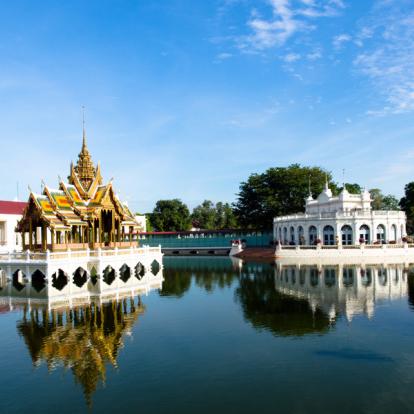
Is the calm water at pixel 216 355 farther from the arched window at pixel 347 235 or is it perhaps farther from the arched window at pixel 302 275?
the arched window at pixel 347 235

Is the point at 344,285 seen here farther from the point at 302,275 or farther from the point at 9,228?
the point at 9,228

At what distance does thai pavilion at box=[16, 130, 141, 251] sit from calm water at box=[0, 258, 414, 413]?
948 centimetres

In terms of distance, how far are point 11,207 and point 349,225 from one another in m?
43.7

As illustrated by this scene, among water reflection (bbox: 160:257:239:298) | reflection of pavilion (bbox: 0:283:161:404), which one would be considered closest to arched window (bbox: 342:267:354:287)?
water reflection (bbox: 160:257:239:298)

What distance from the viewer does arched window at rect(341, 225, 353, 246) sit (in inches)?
2256

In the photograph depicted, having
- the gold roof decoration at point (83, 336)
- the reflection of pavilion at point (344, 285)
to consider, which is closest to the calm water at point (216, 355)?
the gold roof decoration at point (83, 336)

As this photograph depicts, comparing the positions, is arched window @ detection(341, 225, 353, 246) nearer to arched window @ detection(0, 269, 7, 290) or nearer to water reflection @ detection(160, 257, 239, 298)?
water reflection @ detection(160, 257, 239, 298)

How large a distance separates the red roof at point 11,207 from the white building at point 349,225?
3641 cm

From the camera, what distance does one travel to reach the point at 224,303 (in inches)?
1039

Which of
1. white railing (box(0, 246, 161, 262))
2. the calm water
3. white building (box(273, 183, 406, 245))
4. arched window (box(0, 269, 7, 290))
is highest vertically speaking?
white building (box(273, 183, 406, 245))

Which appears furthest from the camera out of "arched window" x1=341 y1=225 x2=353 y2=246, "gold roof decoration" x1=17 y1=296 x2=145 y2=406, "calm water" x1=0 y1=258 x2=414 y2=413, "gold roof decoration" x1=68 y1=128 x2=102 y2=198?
"arched window" x1=341 y1=225 x2=353 y2=246

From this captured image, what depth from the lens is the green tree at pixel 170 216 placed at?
90375 mm

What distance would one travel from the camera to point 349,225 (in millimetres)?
57438

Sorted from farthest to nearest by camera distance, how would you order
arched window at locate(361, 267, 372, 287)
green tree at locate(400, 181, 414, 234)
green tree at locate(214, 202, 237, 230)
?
green tree at locate(214, 202, 237, 230), green tree at locate(400, 181, 414, 234), arched window at locate(361, 267, 372, 287)
